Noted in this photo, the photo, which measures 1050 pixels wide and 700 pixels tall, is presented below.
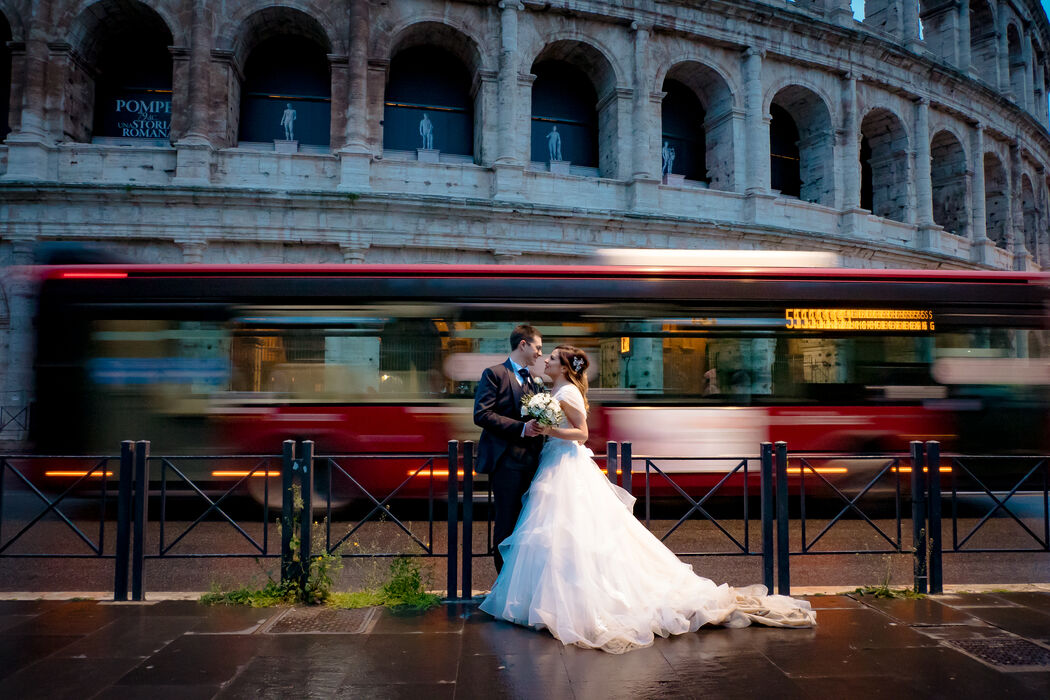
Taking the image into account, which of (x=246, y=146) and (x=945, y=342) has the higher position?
(x=246, y=146)

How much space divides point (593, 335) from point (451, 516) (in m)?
4.08

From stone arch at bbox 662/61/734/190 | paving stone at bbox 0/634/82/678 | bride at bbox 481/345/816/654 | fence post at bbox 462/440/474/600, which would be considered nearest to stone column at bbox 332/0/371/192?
stone arch at bbox 662/61/734/190

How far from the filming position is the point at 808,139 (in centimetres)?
2283

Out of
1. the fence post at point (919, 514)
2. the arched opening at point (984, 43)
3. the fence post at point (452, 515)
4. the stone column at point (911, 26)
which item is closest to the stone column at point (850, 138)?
the stone column at point (911, 26)

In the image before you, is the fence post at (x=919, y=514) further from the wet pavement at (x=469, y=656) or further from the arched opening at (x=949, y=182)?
the arched opening at (x=949, y=182)

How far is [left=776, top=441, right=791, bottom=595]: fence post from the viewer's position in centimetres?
502

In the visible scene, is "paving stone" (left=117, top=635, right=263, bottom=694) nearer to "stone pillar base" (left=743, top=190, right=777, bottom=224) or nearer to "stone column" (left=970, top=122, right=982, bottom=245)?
"stone pillar base" (left=743, top=190, right=777, bottom=224)

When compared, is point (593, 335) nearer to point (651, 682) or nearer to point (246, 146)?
point (651, 682)

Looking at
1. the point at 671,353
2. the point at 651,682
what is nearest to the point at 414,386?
the point at 671,353

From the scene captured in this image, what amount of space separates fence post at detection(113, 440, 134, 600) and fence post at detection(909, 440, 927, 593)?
Result: 19.4 ft

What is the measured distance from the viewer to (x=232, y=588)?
201 inches

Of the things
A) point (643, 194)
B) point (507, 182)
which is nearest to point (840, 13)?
point (643, 194)

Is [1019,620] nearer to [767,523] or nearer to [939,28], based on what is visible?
[767,523]

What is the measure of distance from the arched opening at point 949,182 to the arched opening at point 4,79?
1181 inches
